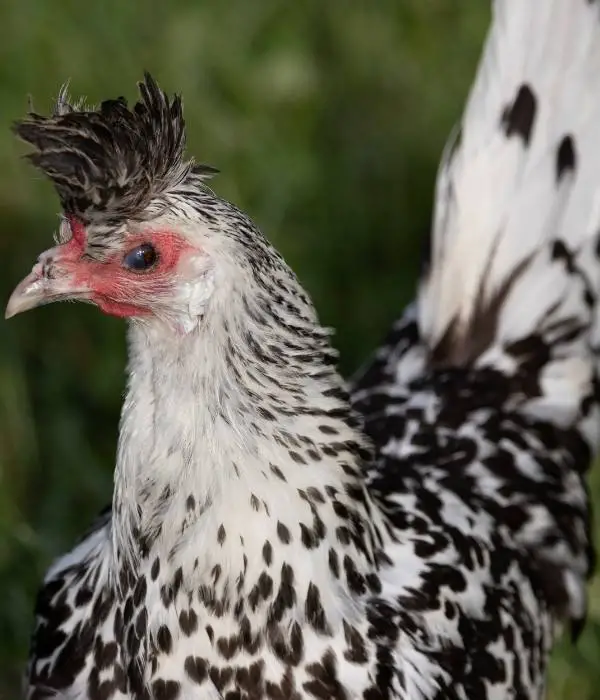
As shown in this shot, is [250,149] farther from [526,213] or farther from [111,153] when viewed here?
[111,153]

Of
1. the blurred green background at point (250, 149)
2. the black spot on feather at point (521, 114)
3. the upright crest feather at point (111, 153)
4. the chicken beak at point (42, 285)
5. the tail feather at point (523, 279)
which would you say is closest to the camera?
the upright crest feather at point (111, 153)

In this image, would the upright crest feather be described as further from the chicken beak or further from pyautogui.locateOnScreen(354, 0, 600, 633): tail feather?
pyautogui.locateOnScreen(354, 0, 600, 633): tail feather

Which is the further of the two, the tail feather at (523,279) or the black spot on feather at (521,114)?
the black spot on feather at (521,114)

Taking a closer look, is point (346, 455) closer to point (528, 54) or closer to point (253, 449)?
point (253, 449)

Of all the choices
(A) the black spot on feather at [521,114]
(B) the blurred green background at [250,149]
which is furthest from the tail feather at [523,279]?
(B) the blurred green background at [250,149]

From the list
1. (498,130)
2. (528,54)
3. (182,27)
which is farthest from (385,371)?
(182,27)

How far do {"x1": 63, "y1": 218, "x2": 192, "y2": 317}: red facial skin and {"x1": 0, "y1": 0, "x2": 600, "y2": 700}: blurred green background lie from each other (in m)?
1.50

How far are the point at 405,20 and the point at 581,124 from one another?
2.13m

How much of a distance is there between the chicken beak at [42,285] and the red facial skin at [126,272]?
0.01 meters

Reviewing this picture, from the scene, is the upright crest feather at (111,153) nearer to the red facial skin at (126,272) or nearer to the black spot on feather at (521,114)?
the red facial skin at (126,272)

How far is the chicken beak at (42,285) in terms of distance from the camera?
5.94ft

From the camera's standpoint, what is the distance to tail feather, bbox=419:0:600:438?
2.83m

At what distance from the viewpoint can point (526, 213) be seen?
2.86 metres

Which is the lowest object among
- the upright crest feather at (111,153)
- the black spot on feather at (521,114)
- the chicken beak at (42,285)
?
the chicken beak at (42,285)
